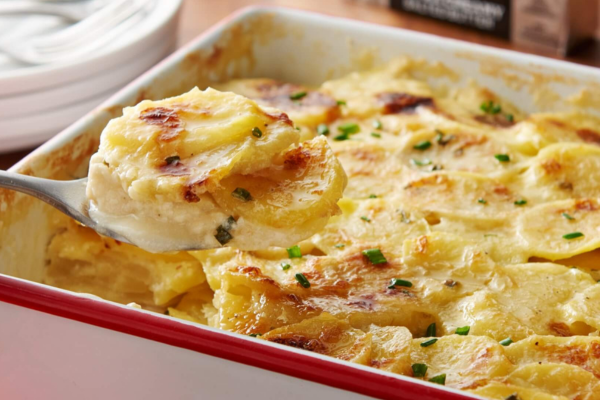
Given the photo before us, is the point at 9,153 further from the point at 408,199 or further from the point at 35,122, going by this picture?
the point at 408,199

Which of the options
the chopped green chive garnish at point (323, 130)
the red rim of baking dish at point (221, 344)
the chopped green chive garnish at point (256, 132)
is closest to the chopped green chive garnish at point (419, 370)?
the red rim of baking dish at point (221, 344)

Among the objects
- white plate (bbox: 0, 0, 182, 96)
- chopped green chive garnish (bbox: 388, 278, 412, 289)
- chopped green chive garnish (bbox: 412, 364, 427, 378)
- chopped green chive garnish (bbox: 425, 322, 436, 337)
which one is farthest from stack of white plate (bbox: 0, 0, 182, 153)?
chopped green chive garnish (bbox: 412, 364, 427, 378)

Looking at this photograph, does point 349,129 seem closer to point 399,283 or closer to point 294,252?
point 294,252

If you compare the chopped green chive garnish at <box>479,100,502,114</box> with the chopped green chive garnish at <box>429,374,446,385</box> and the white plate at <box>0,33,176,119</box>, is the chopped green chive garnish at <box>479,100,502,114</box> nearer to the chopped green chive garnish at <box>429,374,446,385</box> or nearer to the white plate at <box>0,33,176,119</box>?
the white plate at <box>0,33,176,119</box>

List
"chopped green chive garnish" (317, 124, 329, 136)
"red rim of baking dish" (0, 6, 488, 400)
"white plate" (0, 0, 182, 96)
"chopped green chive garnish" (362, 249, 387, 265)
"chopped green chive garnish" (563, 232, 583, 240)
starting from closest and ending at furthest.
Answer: "red rim of baking dish" (0, 6, 488, 400) < "chopped green chive garnish" (362, 249, 387, 265) < "chopped green chive garnish" (563, 232, 583, 240) < "chopped green chive garnish" (317, 124, 329, 136) < "white plate" (0, 0, 182, 96)

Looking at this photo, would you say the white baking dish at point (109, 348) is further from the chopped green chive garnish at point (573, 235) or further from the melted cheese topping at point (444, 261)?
the chopped green chive garnish at point (573, 235)

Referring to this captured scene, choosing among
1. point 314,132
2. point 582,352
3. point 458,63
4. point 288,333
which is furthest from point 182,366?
point 458,63
